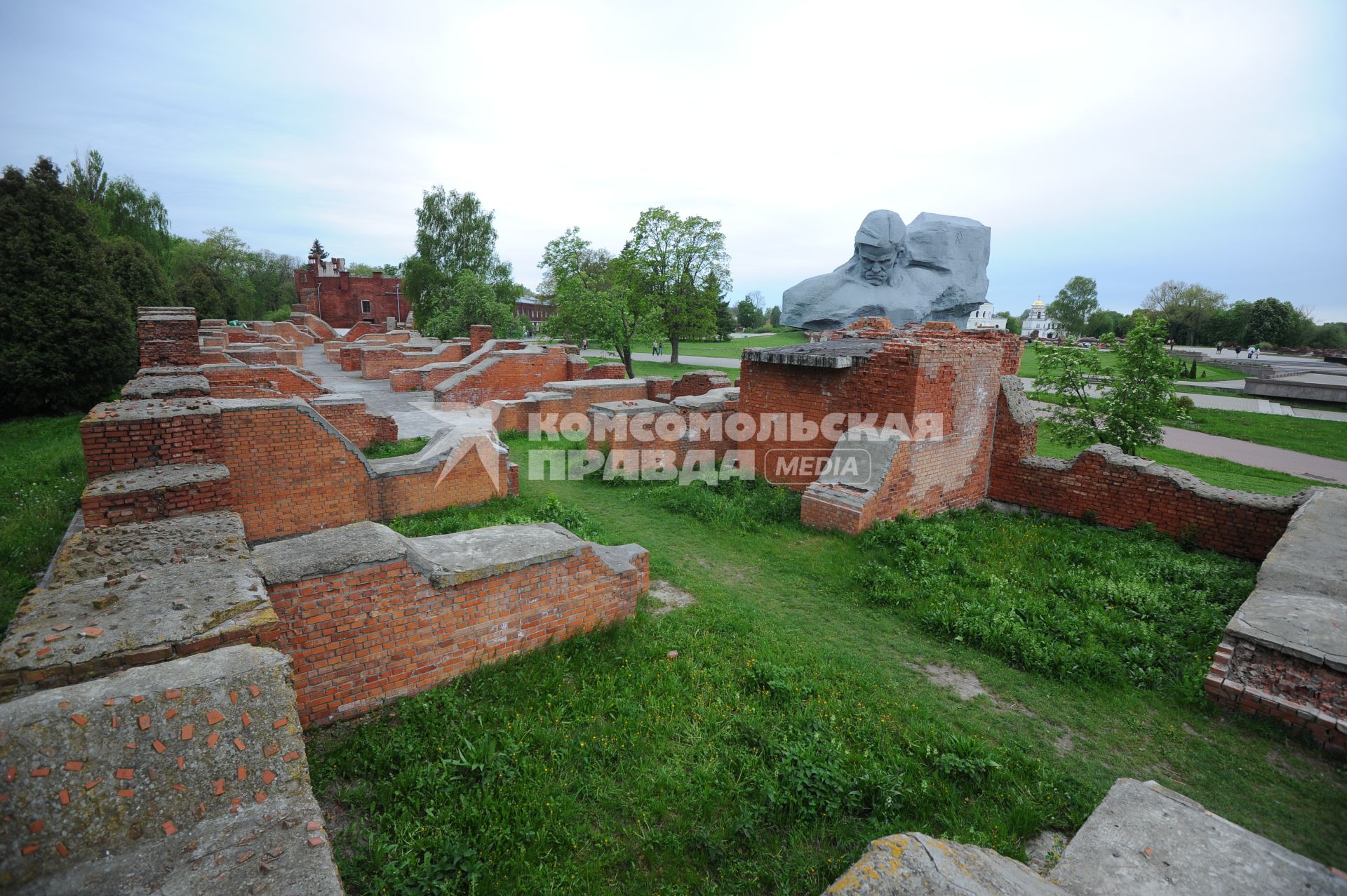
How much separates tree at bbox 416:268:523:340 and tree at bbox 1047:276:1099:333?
6836cm

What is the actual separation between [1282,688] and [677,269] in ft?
99.6

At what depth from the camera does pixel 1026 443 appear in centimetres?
918

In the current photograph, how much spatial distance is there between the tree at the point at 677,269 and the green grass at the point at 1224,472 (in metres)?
19.3

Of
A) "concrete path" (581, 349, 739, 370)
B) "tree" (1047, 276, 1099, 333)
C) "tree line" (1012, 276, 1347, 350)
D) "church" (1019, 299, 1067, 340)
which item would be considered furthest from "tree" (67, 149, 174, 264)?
"church" (1019, 299, 1067, 340)

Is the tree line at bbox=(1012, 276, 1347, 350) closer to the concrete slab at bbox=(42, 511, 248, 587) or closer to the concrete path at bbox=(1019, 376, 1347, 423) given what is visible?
the concrete path at bbox=(1019, 376, 1347, 423)

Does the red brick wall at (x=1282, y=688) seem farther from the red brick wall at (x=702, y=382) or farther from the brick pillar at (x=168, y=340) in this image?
the brick pillar at (x=168, y=340)

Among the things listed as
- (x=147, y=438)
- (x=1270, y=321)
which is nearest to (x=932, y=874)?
(x=147, y=438)

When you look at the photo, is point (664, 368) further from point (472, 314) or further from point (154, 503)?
point (154, 503)

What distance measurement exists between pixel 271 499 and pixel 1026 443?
10.1 meters

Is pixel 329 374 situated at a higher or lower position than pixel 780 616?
higher

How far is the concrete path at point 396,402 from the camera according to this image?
1382 centimetres

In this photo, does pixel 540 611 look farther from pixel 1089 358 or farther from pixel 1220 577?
→ pixel 1089 358

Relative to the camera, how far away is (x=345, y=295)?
160ft

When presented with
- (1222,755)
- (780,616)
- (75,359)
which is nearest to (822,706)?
(780,616)
